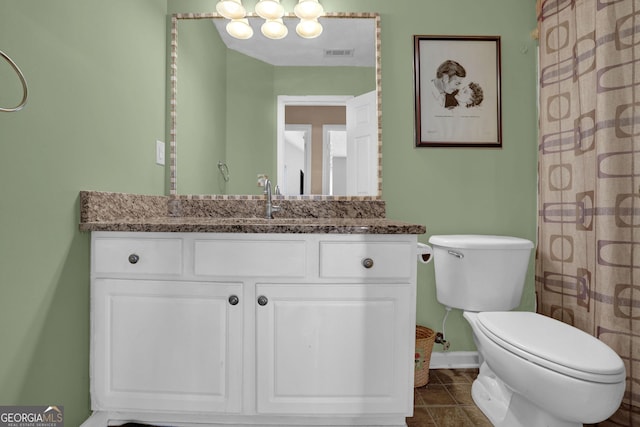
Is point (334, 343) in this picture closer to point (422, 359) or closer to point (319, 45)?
point (422, 359)

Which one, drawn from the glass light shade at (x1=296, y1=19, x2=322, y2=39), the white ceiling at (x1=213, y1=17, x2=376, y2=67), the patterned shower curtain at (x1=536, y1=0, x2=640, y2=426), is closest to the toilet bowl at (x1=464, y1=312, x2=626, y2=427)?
the patterned shower curtain at (x1=536, y1=0, x2=640, y2=426)

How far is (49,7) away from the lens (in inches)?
42.7

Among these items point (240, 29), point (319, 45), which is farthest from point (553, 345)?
point (240, 29)

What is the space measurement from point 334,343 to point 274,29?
1.56m

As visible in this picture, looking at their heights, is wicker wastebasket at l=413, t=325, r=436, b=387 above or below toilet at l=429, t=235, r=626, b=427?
below

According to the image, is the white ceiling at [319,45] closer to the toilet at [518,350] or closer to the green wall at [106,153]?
the green wall at [106,153]

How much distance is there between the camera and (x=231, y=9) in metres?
1.74

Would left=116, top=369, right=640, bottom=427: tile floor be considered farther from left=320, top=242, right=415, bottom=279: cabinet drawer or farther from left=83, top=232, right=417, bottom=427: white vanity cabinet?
left=320, top=242, right=415, bottom=279: cabinet drawer

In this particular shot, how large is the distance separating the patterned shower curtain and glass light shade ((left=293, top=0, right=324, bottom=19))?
112cm

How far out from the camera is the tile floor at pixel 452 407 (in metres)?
1.31

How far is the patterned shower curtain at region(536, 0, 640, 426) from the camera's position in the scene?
1.26 meters

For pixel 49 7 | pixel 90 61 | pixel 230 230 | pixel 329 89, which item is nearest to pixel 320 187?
pixel 329 89

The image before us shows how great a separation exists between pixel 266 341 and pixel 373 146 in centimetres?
111

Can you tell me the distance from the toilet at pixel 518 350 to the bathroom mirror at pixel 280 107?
58cm
